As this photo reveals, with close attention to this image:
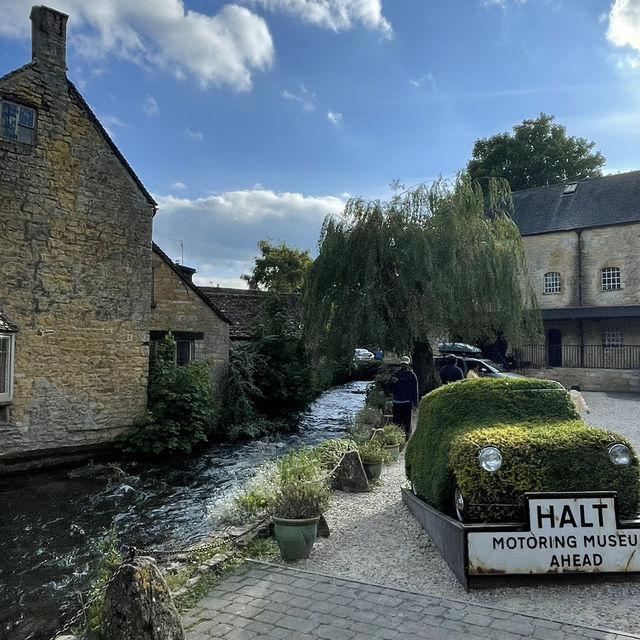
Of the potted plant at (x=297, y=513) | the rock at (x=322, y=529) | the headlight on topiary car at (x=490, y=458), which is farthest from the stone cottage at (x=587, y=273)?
the headlight on topiary car at (x=490, y=458)

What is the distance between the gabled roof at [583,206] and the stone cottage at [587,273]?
0.05 meters

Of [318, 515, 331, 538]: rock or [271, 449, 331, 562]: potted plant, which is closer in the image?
[271, 449, 331, 562]: potted plant

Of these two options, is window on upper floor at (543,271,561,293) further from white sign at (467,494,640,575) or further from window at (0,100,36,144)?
white sign at (467,494,640,575)

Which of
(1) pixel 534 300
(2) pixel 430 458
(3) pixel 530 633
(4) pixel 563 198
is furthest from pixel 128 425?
(4) pixel 563 198

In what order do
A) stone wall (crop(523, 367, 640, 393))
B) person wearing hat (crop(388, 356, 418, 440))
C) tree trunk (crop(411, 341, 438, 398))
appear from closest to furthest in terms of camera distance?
person wearing hat (crop(388, 356, 418, 440)) → tree trunk (crop(411, 341, 438, 398)) → stone wall (crop(523, 367, 640, 393))

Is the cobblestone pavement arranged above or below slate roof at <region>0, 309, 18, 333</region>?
below

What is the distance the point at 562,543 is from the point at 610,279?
28.2 m

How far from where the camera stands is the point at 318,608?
13.6 feet

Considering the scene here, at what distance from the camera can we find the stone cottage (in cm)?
2753

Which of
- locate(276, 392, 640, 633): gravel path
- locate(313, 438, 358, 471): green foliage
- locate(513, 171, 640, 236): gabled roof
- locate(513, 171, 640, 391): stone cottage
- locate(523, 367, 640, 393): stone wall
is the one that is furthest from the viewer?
locate(513, 171, 640, 236): gabled roof

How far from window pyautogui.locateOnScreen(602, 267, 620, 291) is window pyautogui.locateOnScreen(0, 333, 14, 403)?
92.9 ft

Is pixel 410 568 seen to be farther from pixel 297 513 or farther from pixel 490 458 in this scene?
pixel 490 458

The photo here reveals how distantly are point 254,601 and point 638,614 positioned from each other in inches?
117

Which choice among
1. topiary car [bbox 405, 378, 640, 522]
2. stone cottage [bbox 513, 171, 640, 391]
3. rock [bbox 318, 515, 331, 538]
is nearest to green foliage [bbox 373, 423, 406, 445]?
rock [bbox 318, 515, 331, 538]
